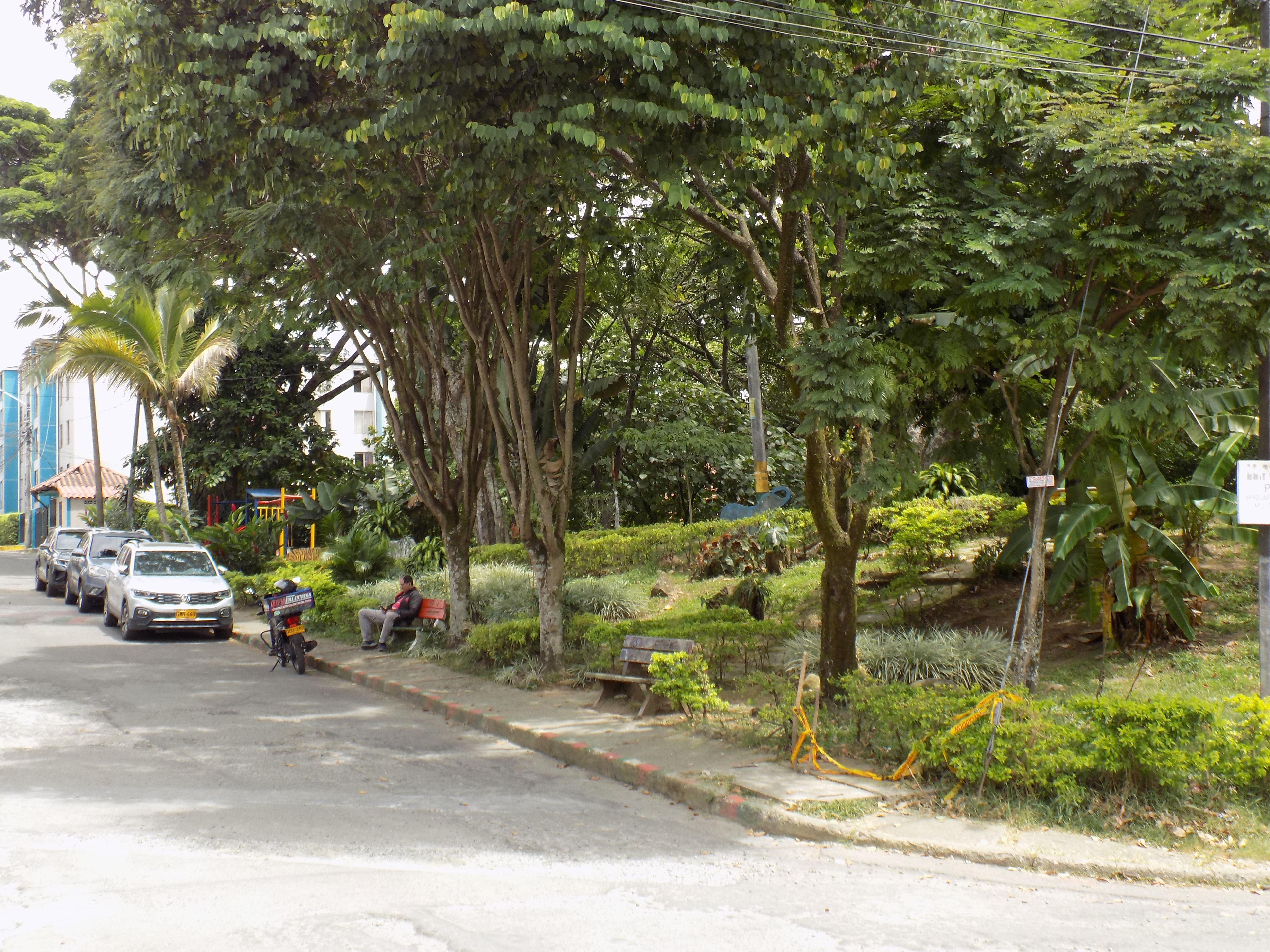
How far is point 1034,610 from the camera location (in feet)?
29.3

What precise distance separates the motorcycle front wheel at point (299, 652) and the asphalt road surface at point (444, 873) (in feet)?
15.1

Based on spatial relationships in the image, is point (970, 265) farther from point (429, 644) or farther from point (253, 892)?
point (429, 644)

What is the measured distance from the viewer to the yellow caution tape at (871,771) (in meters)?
7.13

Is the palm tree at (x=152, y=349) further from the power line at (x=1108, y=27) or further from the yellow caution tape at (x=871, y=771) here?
the yellow caution tape at (x=871, y=771)

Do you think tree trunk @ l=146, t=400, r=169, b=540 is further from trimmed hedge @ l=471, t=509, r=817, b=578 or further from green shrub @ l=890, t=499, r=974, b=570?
green shrub @ l=890, t=499, r=974, b=570

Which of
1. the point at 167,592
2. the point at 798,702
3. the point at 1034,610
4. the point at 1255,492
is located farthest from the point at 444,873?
the point at 167,592

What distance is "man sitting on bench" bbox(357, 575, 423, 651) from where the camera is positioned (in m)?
15.3

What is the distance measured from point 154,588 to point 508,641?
8308 mm

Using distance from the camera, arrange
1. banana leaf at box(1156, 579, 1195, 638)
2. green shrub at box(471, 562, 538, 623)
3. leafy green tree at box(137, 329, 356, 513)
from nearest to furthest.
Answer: banana leaf at box(1156, 579, 1195, 638)
green shrub at box(471, 562, 538, 623)
leafy green tree at box(137, 329, 356, 513)

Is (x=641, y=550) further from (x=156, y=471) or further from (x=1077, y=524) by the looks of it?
(x=156, y=471)

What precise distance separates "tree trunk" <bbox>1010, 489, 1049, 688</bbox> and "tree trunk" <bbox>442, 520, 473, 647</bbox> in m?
8.03

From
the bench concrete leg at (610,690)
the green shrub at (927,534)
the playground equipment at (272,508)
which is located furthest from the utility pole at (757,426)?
the playground equipment at (272,508)

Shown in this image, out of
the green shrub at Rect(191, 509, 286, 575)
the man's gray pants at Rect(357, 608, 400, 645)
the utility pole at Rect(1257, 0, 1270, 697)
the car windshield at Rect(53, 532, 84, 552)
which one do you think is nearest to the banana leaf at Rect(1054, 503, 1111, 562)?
the utility pole at Rect(1257, 0, 1270, 697)

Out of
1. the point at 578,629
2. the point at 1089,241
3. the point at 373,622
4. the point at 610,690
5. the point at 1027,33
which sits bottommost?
the point at 610,690
